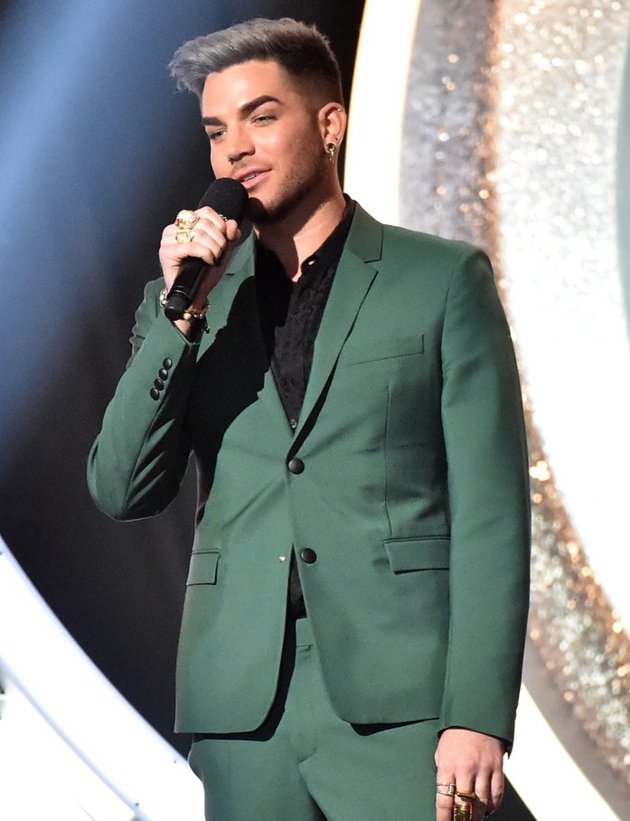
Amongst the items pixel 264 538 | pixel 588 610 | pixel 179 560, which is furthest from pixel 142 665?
pixel 264 538

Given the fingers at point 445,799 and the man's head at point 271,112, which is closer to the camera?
the fingers at point 445,799

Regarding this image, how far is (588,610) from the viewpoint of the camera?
1927 mm

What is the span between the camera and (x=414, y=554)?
3.76 ft

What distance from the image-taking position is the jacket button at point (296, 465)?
3.84 feet

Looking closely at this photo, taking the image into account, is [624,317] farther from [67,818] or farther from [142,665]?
[67,818]

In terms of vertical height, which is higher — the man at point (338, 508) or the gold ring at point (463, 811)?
the man at point (338, 508)

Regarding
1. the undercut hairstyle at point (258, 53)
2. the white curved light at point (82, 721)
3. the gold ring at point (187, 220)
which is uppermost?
the undercut hairstyle at point (258, 53)

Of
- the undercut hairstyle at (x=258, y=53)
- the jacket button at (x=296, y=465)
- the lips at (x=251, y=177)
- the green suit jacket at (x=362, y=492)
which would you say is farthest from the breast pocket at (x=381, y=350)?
the undercut hairstyle at (x=258, y=53)

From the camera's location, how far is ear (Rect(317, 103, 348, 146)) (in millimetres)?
1377

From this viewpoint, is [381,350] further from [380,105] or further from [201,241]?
[380,105]

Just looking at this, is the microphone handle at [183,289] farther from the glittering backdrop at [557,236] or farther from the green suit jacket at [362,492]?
the glittering backdrop at [557,236]

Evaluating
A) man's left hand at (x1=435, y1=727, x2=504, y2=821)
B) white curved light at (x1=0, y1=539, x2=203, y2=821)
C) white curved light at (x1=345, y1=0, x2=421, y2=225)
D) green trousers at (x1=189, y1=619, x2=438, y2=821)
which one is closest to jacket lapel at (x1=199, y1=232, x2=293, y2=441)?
green trousers at (x1=189, y1=619, x2=438, y2=821)

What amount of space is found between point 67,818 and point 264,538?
0.94 meters

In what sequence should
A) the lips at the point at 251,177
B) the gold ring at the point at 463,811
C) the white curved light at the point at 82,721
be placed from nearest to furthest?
1. the gold ring at the point at 463,811
2. the lips at the point at 251,177
3. the white curved light at the point at 82,721
